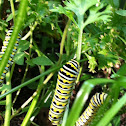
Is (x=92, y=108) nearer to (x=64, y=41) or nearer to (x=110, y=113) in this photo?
(x=64, y=41)

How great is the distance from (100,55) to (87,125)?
0.97ft

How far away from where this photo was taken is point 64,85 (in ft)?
2.55

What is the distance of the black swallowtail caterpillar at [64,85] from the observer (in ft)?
2.51

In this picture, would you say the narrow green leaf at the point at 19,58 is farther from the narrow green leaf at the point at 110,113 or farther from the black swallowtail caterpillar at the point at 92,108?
the narrow green leaf at the point at 110,113

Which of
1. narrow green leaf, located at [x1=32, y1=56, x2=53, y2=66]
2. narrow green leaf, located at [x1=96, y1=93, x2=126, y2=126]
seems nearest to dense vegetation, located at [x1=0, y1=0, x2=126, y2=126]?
narrow green leaf, located at [x1=32, y1=56, x2=53, y2=66]

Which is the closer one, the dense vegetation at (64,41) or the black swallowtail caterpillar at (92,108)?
the dense vegetation at (64,41)

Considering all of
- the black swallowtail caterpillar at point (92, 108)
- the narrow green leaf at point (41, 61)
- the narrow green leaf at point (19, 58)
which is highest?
the narrow green leaf at point (19, 58)

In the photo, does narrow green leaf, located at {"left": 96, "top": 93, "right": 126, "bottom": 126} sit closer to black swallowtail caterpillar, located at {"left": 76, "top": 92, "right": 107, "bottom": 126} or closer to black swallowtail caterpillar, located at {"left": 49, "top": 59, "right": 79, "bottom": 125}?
black swallowtail caterpillar, located at {"left": 49, "top": 59, "right": 79, "bottom": 125}

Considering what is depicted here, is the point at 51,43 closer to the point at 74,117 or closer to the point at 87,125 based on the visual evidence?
the point at 87,125

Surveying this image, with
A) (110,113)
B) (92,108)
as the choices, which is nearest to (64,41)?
(92,108)

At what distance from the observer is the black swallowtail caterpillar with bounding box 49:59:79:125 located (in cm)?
76

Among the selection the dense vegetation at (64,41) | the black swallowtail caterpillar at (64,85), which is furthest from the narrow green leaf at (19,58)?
the black swallowtail caterpillar at (64,85)

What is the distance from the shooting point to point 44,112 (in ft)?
4.31

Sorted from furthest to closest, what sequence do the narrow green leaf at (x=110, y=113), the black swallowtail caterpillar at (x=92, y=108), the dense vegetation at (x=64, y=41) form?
1. the black swallowtail caterpillar at (x=92, y=108)
2. the dense vegetation at (x=64, y=41)
3. the narrow green leaf at (x=110, y=113)
